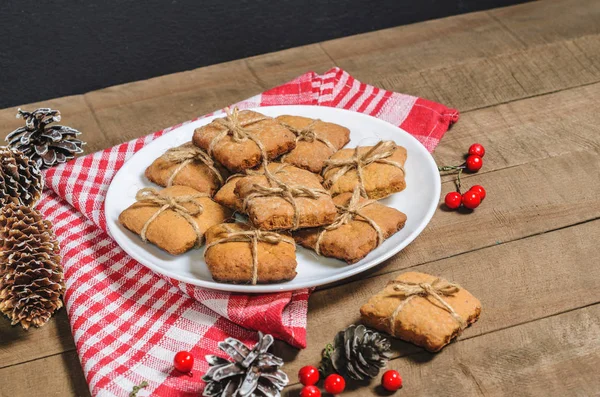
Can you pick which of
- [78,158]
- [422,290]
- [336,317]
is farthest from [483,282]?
[78,158]

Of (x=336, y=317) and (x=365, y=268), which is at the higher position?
(x=365, y=268)

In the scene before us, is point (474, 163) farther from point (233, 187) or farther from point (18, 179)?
point (18, 179)

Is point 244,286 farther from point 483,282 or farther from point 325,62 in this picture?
point 325,62

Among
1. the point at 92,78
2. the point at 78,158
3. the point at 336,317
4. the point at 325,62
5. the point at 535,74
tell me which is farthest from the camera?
the point at 92,78

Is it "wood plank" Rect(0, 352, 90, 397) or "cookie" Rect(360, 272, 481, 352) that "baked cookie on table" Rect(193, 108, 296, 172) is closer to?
"cookie" Rect(360, 272, 481, 352)

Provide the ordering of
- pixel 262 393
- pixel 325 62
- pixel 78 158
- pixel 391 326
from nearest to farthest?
pixel 262 393 < pixel 391 326 < pixel 78 158 < pixel 325 62

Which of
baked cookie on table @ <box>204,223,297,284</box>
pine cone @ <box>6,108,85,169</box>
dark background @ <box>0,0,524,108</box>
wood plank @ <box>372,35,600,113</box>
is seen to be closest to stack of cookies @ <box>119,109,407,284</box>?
baked cookie on table @ <box>204,223,297,284</box>

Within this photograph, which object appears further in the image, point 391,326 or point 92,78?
point 92,78

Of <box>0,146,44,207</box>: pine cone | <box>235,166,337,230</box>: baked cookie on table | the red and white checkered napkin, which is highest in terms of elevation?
<box>235,166,337,230</box>: baked cookie on table
